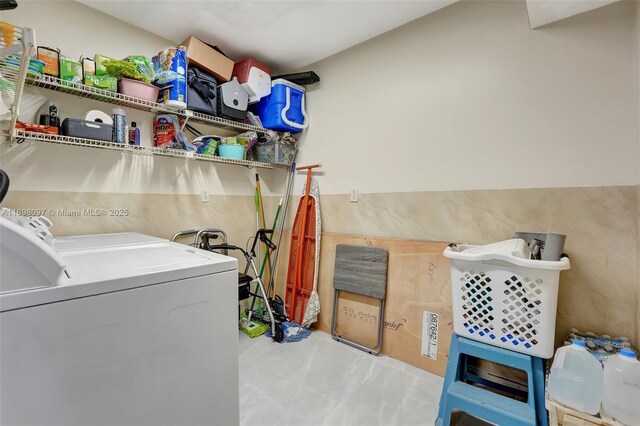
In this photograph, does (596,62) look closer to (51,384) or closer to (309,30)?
(309,30)

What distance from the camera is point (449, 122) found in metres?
2.15

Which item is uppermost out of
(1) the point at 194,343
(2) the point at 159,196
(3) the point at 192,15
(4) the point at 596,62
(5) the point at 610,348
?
(3) the point at 192,15

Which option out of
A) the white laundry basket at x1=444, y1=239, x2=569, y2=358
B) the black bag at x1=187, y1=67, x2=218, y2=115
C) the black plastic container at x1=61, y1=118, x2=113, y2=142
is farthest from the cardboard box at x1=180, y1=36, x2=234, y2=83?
the white laundry basket at x1=444, y1=239, x2=569, y2=358

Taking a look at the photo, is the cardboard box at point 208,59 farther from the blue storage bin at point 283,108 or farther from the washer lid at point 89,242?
the washer lid at point 89,242

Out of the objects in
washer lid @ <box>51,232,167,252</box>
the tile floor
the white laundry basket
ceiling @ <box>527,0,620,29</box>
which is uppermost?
ceiling @ <box>527,0,620,29</box>

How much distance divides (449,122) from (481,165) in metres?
0.41

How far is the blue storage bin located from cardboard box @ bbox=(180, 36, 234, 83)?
1.39 ft

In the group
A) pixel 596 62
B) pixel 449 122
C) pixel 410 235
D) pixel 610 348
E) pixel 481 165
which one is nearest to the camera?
pixel 610 348

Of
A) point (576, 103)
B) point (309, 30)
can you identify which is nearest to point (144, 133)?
point (309, 30)

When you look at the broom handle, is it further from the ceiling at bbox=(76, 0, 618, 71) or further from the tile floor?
the ceiling at bbox=(76, 0, 618, 71)

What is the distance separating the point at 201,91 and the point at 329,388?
248cm

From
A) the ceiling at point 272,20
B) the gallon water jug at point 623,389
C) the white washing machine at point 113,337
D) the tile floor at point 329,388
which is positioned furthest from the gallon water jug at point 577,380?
the ceiling at point 272,20

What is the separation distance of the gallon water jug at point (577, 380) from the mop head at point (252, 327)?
6.98ft

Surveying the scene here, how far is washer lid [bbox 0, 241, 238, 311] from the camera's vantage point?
729mm
